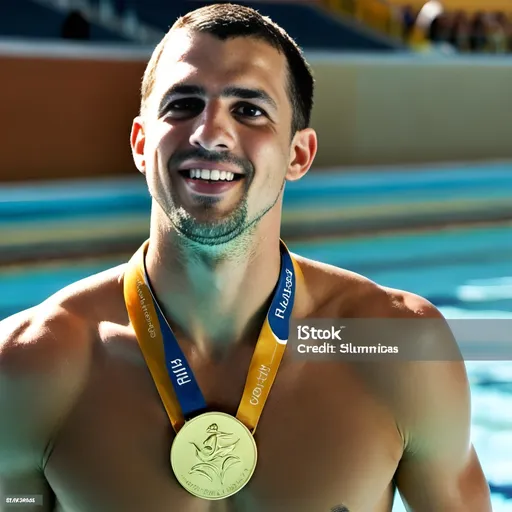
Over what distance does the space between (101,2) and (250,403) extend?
863 centimetres

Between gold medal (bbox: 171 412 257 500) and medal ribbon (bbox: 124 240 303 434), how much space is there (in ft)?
0.07

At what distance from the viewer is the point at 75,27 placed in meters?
8.19

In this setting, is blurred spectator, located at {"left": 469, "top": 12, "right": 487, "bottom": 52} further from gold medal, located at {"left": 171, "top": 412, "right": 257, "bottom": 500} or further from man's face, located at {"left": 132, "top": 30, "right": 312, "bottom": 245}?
gold medal, located at {"left": 171, "top": 412, "right": 257, "bottom": 500}

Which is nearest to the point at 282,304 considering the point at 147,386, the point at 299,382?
the point at 299,382

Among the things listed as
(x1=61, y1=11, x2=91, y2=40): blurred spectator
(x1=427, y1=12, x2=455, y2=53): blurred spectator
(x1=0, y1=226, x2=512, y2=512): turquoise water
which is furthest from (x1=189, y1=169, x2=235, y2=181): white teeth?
(x1=427, y1=12, x2=455, y2=53): blurred spectator

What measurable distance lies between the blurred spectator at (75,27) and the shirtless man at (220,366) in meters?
7.17

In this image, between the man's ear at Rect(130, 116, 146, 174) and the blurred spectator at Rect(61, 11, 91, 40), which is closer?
the man's ear at Rect(130, 116, 146, 174)

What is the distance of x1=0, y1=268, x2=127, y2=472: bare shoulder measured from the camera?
47.7 inches

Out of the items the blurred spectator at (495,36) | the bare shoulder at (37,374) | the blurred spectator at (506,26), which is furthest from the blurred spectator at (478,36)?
the bare shoulder at (37,374)

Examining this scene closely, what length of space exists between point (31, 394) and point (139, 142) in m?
0.38

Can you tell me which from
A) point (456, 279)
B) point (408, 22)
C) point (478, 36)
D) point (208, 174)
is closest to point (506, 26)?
point (478, 36)

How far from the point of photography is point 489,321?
177 cm

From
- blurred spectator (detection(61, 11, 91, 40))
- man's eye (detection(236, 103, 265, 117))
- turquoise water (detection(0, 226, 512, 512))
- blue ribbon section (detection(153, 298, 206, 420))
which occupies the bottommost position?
turquoise water (detection(0, 226, 512, 512))

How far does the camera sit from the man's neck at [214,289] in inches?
49.4
